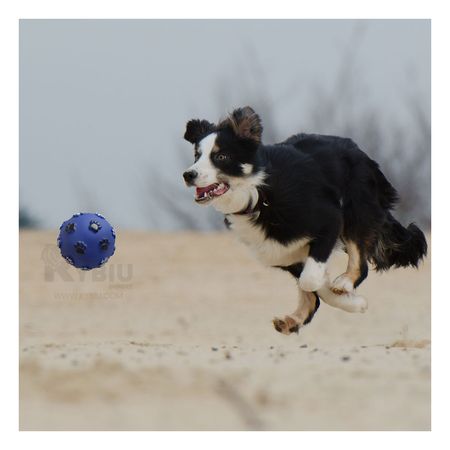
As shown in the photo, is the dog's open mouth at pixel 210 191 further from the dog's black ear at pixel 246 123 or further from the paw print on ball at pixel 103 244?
the paw print on ball at pixel 103 244

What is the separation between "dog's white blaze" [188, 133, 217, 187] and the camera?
6.94m

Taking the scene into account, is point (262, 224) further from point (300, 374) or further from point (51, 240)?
point (51, 240)

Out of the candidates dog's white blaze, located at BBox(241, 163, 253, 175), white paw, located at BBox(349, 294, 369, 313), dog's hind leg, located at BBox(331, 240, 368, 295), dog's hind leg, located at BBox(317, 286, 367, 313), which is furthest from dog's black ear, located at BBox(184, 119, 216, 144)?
white paw, located at BBox(349, 294, 369, 313)

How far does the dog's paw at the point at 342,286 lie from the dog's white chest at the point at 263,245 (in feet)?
1.07

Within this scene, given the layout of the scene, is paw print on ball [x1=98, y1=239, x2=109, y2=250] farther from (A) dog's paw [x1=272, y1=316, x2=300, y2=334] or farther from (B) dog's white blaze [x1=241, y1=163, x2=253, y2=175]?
(A) dog's paw [x1=272, y1=316, x2=300, y2=334]

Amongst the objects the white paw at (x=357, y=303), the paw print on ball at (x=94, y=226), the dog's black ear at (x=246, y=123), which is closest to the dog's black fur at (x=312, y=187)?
the dog's black ear at (x=246, y=123)

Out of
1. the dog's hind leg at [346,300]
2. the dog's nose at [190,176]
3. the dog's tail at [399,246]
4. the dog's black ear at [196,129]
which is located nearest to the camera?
the dog's nose at [190,176]

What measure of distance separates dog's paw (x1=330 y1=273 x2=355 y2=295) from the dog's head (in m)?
1.14

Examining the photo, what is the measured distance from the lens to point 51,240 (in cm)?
1514

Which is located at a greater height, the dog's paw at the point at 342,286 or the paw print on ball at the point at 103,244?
the paw print on ball at the point at 103,244

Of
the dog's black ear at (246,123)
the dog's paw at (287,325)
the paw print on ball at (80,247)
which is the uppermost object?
the dog's black ear at (246,123)

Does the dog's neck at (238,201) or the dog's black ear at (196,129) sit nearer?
the dog's neck at (238,201)

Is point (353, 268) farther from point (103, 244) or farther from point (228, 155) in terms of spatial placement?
point (103, 244)

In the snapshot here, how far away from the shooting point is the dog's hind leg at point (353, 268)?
7805mm
